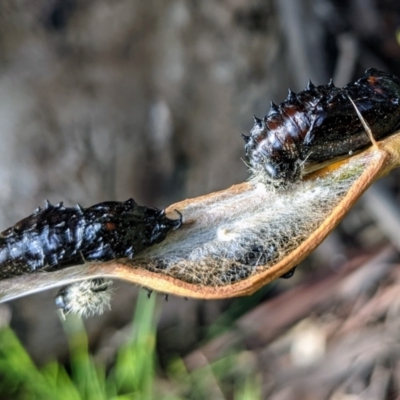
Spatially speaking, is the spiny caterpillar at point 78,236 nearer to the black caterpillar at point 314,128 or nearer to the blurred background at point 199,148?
the black caterpillar at point 314,128

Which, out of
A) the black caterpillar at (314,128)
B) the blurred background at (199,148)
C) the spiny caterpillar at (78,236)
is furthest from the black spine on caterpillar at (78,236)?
the blurred background at (199,148)

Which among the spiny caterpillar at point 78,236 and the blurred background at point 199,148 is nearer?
the spiny caterpillar at point 78,236

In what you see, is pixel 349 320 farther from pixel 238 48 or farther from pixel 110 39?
pixel 110 39

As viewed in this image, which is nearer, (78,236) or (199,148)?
(78,236)

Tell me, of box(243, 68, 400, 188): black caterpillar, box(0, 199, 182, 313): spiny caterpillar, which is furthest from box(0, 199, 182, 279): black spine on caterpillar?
box(243, 68, 400, 188): black caterpillar

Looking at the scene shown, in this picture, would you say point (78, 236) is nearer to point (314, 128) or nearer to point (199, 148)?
point (314, 128)

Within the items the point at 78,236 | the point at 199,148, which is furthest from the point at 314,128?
the point at 199,148
